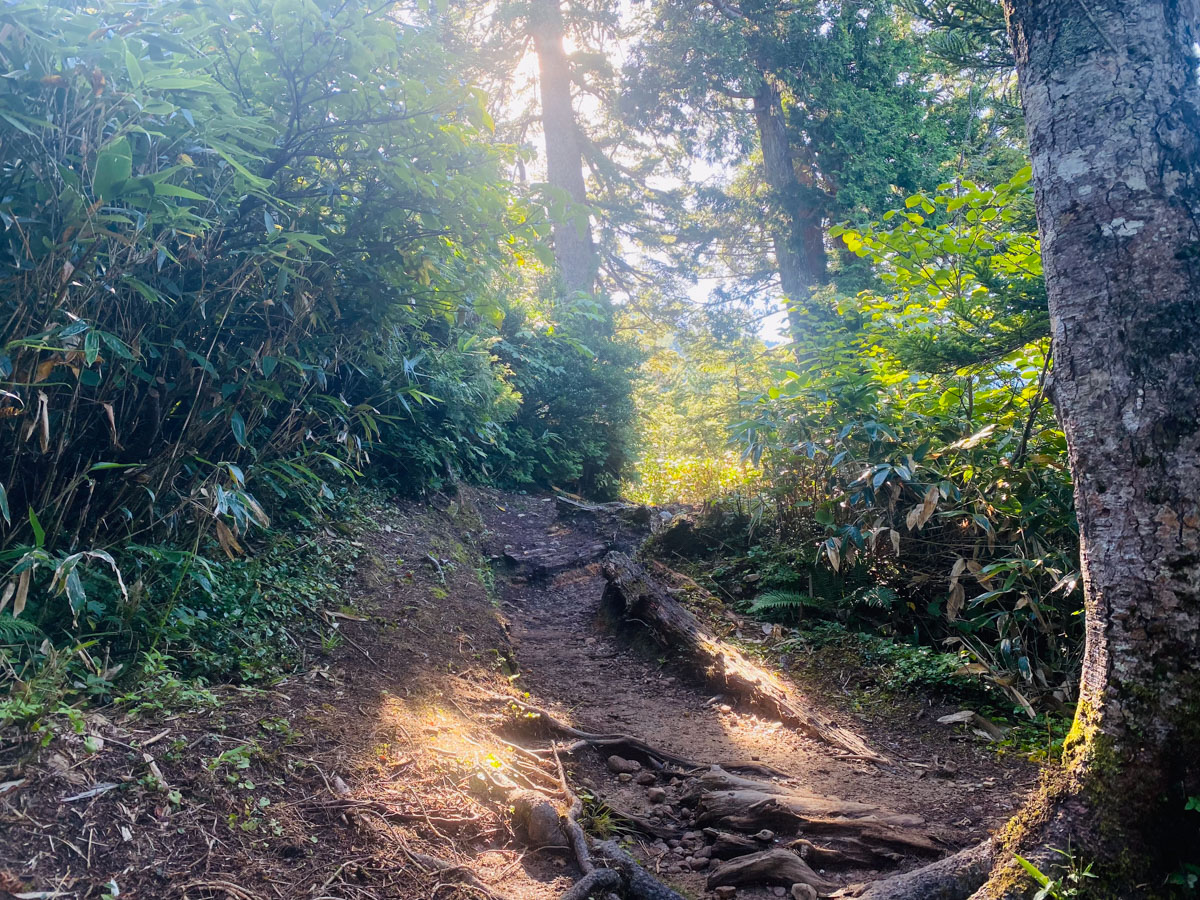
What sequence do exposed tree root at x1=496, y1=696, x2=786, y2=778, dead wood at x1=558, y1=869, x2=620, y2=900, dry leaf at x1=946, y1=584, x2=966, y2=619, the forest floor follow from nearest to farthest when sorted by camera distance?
1. the forest floor
2. dead wood at x1=558, y1=869, x2=620, y2=900
3. exposed tree root at x1=496, y1=696, x2=786, y2=778
4. dry leaf at x1=946, y1=584, x2=966, y2=619

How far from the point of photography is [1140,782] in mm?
1961

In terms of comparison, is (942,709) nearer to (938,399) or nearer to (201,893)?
(938,399)

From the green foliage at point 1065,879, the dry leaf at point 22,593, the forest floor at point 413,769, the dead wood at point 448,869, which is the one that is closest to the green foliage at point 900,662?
the forest floor at point 413,769

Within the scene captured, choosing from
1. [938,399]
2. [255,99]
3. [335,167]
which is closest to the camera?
[255,99]

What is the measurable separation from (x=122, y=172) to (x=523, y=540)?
273 inches

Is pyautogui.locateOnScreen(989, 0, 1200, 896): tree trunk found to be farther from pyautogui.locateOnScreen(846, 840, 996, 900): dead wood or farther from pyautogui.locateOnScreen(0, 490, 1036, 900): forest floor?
pyautogui.locateOnScreen(0, 490, 1036, 900): forest floor

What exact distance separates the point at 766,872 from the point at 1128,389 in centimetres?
223

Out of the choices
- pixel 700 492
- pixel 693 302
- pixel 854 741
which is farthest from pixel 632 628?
pixel 693 302

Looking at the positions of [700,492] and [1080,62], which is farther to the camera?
[700,492]

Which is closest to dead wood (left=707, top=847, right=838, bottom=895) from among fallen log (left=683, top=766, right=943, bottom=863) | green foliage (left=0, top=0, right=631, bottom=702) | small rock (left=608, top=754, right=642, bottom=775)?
fallen log (left=683, top=766, right=943, bottom=863)

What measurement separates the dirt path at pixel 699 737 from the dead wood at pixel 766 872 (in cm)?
5

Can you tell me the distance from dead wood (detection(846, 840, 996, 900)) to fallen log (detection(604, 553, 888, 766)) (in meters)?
1.50

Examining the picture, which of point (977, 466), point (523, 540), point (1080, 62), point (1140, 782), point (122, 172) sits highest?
point (1080, 62)

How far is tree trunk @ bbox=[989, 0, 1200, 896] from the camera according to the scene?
1.95 meters
